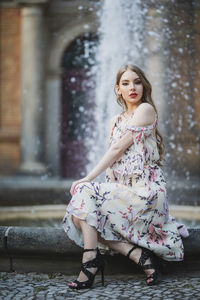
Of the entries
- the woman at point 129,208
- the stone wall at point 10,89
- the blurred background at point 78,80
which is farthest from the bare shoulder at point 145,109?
the stone wall at point 10,89

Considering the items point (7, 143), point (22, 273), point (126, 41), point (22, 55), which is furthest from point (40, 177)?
point (22, 273)

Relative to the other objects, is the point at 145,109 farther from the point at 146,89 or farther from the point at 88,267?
the point at 88,267

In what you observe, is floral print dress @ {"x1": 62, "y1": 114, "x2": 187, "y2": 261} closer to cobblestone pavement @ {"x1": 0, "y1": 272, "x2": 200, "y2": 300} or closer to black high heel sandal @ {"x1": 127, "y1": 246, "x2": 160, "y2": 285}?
black high heel sandal @ {"x1": 127, "y1": 246, "x2": 160, "y2": 285}

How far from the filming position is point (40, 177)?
35.3 ft

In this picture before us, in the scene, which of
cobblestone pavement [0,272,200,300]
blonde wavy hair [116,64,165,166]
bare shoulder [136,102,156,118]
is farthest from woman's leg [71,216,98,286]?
bare shoulder [136,102,156,118]

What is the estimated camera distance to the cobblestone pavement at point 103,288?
8.86ft

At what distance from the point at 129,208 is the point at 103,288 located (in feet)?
1.74

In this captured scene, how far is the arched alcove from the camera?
37.6ft

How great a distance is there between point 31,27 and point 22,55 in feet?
2.31

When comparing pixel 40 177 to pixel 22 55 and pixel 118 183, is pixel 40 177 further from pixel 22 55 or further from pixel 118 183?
pixel 118 183

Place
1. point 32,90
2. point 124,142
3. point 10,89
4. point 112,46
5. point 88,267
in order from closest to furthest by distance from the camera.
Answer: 1. point 88,267
2. point 124,142
3. point 112,46
4. point 32,90
5. point 10,89

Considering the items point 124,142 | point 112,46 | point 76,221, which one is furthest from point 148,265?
point 112,46

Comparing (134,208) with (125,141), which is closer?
(134,208)

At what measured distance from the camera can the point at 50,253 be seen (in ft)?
10.2
